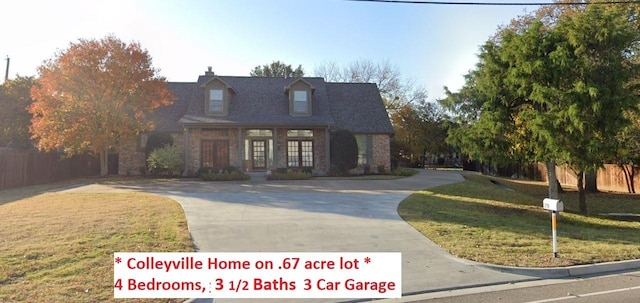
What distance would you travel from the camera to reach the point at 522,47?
12.3 metres

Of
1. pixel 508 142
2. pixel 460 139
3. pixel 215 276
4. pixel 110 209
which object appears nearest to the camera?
pixel 215 276

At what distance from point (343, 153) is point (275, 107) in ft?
18.4

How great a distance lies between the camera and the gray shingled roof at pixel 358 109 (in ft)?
84.0

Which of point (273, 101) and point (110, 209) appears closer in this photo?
point (110, 209)

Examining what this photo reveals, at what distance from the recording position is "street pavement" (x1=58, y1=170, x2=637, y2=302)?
6078 mm

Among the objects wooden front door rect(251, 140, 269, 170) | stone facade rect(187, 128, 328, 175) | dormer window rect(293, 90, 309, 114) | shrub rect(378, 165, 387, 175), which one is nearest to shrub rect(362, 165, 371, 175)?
shrub rect(378, 165, 387, 175)

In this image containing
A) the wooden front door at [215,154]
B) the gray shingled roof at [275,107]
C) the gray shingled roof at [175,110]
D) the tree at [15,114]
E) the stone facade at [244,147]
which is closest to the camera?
the stone facade at [244,147]

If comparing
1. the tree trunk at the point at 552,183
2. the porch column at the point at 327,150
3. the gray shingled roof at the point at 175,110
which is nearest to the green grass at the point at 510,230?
the tree trunk at the point at 552,183

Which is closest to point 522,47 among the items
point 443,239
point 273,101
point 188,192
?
point 443,239

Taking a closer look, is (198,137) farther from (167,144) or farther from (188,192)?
(188,192)

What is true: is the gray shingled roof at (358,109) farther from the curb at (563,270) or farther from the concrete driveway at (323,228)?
the curb at (563,270)

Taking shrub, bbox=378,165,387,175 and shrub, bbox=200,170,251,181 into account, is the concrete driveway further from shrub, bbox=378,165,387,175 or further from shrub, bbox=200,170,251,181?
shrub, bbox=378,165,387,175

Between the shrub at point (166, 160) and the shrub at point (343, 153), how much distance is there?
8910mm

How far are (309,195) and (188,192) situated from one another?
469cm
